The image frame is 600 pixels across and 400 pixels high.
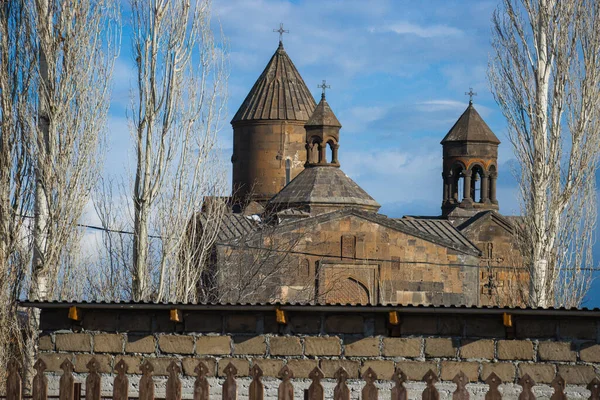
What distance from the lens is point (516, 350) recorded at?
35.1 feet

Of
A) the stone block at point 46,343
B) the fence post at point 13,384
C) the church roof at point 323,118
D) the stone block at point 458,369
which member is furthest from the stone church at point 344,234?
the fence post at point 13,384

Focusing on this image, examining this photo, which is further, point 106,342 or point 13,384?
point 106,342

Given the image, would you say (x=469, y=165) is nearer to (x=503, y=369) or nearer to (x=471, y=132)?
(x=471, y=132)

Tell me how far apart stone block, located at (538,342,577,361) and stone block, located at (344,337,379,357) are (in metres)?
1.44

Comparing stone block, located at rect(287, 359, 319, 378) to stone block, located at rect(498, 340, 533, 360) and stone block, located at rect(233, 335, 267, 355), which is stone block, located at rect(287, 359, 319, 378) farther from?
stone block, located at rect(498, 340, 533, 360)

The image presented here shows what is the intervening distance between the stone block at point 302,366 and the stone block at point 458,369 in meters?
1.12

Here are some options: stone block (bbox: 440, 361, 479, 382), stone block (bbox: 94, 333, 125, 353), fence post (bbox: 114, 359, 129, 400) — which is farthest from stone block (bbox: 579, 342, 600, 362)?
fence post (bbox: 114, 359, 129, 400)

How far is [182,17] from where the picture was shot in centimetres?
1712

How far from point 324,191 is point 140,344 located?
23.8m

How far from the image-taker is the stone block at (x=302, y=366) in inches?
424

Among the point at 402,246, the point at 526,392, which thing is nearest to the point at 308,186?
the point at 402,246

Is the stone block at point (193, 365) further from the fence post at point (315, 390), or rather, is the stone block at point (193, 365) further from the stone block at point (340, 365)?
the fence post at point (315, 390)

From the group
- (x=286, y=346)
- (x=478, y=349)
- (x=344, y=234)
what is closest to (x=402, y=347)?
(x=478, y=349)

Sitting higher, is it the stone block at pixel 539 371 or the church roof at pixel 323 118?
the church roof at pixel 323 118
